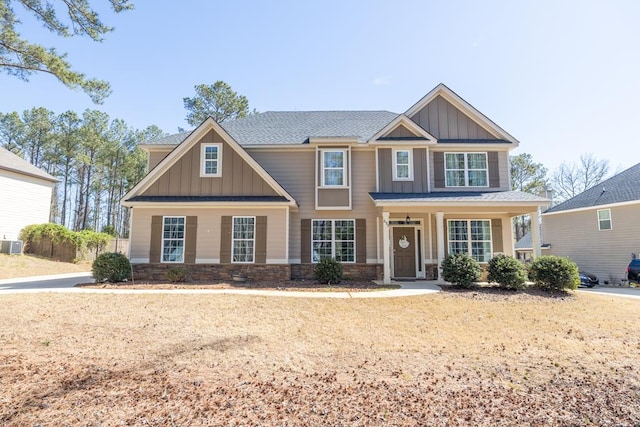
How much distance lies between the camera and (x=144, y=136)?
3706 centimetres

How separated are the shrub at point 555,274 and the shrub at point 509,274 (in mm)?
422

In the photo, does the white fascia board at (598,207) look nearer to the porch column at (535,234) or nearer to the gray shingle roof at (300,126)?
the porch column at (535,234)

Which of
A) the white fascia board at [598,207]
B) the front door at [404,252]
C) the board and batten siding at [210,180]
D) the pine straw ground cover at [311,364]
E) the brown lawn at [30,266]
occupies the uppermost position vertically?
the board and batten siding at [210,180]

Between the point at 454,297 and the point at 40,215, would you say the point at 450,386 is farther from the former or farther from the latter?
the point at 40,215

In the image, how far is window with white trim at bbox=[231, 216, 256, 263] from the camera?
12.9 m

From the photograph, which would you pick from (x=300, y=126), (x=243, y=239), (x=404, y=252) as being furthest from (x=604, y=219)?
(x=243, y=239)

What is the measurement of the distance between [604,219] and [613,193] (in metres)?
1.53

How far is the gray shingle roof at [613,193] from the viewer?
1675cm

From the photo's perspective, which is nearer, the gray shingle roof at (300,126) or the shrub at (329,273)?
the shrub at (329,273)

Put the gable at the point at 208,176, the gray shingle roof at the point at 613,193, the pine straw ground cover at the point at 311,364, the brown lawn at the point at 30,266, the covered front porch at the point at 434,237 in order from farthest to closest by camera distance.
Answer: the gray shingle roof at the point at 613,193
the brown lawn at the point at 30,266
the covered front porch at the point at 434,237
the gable at the point at 208,176
the pine straw ground cover at the point at 311,364

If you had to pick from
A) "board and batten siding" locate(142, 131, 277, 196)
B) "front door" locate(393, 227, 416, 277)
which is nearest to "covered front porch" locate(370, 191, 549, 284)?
"front door" locate(393, 227, 416, 277)

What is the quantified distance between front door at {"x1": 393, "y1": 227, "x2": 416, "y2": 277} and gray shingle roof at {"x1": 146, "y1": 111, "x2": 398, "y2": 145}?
14.5ft

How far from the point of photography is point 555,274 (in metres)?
10.5

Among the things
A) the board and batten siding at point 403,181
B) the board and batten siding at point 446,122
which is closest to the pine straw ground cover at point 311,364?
the board and batten siding at point 403,181
